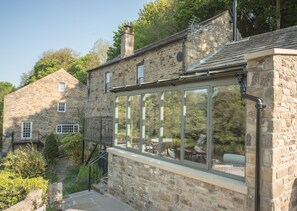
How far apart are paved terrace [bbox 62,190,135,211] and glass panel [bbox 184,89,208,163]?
3.33 m

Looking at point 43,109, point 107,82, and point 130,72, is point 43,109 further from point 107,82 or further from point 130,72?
point 130,72

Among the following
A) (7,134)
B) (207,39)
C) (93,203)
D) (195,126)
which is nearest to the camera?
(195,126)

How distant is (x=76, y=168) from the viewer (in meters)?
15.3

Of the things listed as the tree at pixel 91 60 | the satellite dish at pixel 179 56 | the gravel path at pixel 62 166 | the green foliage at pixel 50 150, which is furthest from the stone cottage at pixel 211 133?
the tree at pixel 91 60

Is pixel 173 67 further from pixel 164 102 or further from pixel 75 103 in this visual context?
pixel 75 103

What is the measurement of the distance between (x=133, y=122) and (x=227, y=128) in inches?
141

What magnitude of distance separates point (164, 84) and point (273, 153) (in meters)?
3.41

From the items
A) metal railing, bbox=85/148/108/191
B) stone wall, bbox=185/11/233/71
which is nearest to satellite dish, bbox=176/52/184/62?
stone wall, bbox=185/11/233/71

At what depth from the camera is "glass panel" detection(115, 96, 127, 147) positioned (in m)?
8.22

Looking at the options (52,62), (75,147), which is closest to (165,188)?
(75,147)

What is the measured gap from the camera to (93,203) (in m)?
8.05

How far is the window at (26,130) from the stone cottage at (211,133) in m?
16.4

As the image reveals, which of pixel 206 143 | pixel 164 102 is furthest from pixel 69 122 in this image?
pixel 206 143

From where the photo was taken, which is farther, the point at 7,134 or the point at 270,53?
the point at 7,134
